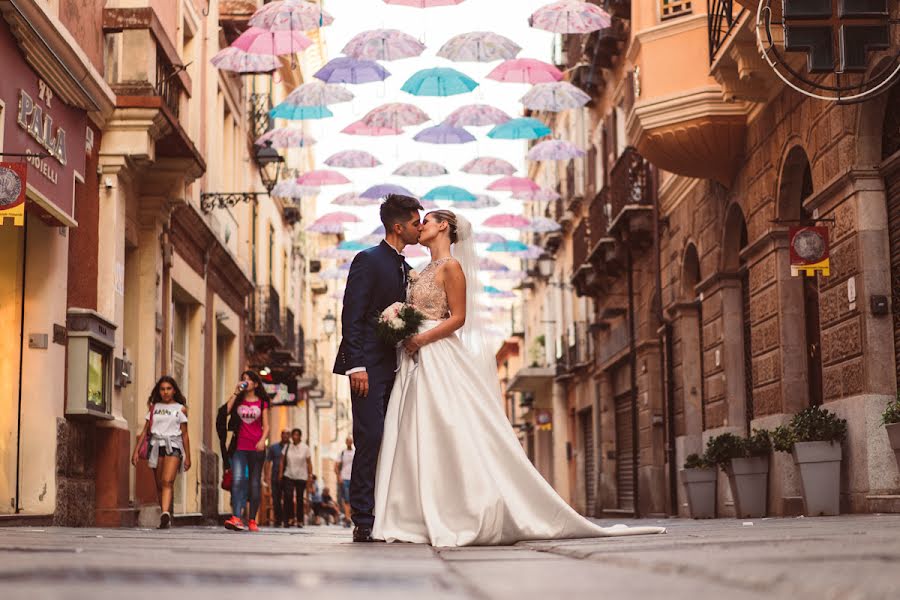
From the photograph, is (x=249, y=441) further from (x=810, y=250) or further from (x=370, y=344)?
(x=370, y=344)

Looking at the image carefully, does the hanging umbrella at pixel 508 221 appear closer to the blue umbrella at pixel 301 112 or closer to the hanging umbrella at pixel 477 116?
A: the hanging umbrella at pixel 477 116

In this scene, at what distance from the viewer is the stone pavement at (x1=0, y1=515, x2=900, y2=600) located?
3.56 metres

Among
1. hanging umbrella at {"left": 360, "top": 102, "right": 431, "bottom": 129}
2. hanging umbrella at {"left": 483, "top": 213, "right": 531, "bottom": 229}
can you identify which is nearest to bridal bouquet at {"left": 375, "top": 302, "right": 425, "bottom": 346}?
hanging umbrella at {"left": 360, "top": 102, "right": 431, "bottom": 129}

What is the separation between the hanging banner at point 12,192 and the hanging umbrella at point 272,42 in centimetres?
939

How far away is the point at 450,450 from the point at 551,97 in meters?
14.7

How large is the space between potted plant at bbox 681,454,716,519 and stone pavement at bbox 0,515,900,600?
12.6m

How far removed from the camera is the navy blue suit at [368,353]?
27.5 ft

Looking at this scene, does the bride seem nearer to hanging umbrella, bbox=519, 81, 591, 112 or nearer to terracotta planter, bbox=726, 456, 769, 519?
terracotta planter, bbox=726, 456, 769, 519

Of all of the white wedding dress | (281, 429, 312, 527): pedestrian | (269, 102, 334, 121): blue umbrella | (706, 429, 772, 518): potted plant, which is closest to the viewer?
the white wedding dress

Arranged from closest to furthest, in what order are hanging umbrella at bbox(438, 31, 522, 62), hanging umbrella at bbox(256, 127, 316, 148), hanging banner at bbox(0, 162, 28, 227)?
hanging banner at bbox(0, 162, 28, 227) → hanging umbrella at bbox(438, 31, 522, 62) → hanging umbrella at bbox(256, 127, 316, 148)

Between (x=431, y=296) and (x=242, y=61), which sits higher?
(x=242, y=61)

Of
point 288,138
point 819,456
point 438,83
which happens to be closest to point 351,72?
point 438,83

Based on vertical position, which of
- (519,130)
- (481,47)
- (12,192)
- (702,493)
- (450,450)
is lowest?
(702,493)

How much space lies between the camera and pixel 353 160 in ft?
88.5
